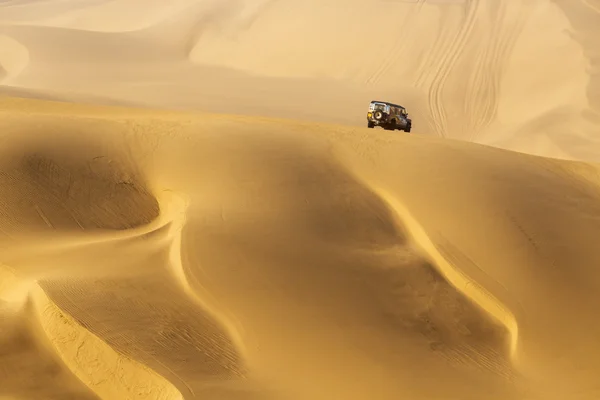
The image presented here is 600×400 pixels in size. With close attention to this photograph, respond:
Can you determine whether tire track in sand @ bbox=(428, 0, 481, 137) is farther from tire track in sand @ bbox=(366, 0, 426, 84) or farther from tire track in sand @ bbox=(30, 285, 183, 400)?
tire track in sand @ bbox=(30, 285, 183, 400)

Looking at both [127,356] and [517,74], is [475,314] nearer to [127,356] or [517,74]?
[127,356]

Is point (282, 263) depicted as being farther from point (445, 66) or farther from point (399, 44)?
point (399, 44)

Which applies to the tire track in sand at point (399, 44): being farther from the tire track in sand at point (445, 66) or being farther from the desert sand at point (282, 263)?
the desert sand at point (282, 263)

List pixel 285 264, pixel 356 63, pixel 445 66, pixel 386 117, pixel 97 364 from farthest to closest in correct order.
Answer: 1. pixel 356 63
2. pixel 445 66
3. pixel 386 117
4. pixel 285 264
5. pixel 97 364

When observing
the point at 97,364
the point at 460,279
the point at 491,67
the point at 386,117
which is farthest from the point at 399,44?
the point at 97,364

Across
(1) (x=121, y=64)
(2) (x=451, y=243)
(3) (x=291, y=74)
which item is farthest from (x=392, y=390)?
(1) (x=121, y=64)

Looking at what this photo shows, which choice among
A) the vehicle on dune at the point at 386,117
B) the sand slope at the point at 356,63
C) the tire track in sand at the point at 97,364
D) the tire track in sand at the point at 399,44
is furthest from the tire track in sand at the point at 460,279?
the tire track in sand at the point at 399,44
